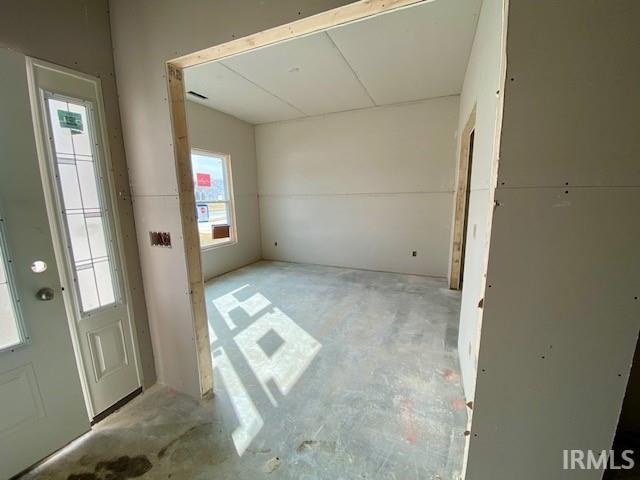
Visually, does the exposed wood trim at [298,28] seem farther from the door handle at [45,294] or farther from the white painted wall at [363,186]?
the white painted wall at [363,186]

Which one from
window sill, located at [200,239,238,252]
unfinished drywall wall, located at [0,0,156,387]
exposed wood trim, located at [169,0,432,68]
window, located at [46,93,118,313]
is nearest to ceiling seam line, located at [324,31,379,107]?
exposed wood trim, located at [169,0,432,68]

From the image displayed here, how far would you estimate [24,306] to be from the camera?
1.38 meters

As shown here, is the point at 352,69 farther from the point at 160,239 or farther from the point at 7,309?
the point at 7,309

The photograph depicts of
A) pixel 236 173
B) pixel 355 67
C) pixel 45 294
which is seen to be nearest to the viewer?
pixel 45 294

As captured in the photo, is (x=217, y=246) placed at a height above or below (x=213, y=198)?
below

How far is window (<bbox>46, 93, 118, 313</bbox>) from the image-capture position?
151 centimetres

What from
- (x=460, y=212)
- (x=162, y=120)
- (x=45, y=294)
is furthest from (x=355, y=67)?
(x=45, y=294)

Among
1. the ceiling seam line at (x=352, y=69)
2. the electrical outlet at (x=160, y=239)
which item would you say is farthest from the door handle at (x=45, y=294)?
the ceiling seam line at (x=352, y=69)

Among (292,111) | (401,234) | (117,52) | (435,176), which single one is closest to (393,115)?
(435,176)

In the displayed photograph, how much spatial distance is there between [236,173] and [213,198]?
0.73 meters

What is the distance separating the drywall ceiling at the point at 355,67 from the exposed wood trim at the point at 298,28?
1260mm

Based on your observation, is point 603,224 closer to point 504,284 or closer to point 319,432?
point 504,284

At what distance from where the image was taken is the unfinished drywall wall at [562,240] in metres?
0.83

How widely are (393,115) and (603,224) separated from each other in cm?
412
